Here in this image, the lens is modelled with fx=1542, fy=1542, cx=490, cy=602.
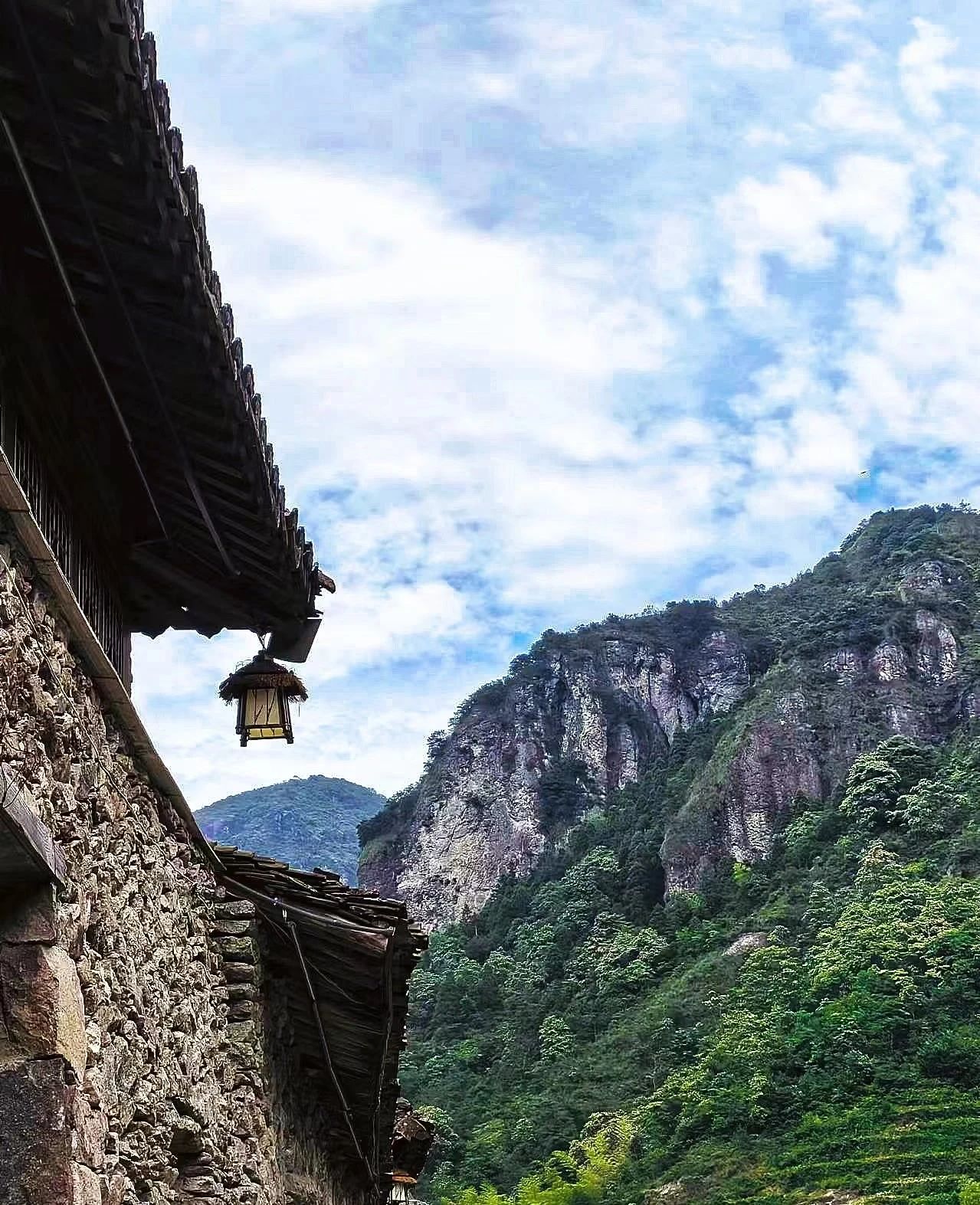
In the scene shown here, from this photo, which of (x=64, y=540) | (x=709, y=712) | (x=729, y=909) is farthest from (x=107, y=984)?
(x=709, y=712)

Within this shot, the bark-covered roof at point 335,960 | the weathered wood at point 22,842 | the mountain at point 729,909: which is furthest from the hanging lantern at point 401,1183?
the mountain at point 729,909

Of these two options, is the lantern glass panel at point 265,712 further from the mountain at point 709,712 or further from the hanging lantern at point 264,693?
the mountain at point 709,712

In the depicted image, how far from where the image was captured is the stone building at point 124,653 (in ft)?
10.7

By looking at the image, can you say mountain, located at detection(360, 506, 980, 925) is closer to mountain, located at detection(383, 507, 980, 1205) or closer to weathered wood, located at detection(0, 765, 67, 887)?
mountain, located at detection(383, 507, 980, 1205)

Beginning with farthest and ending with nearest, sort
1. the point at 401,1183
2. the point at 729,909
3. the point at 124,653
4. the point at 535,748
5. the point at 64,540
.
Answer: the point at 535,748, the point at 729,909, the point at 401,1183, the point at 124,653, the point at 64,540

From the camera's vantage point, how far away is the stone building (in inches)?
128

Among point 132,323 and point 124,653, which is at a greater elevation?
point 132,323

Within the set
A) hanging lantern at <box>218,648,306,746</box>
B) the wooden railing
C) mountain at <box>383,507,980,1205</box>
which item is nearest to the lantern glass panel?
hanging lantern at <box>218,648,306,746</box>

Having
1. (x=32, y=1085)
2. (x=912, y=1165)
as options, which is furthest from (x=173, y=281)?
(x=912, y=1165)

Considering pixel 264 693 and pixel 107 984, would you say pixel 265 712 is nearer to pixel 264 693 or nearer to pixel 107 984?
pixel 264 693

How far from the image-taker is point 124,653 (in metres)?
5.61

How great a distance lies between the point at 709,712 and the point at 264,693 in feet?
212

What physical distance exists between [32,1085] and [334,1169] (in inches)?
197

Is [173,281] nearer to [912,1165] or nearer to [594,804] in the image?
[912,1165]
